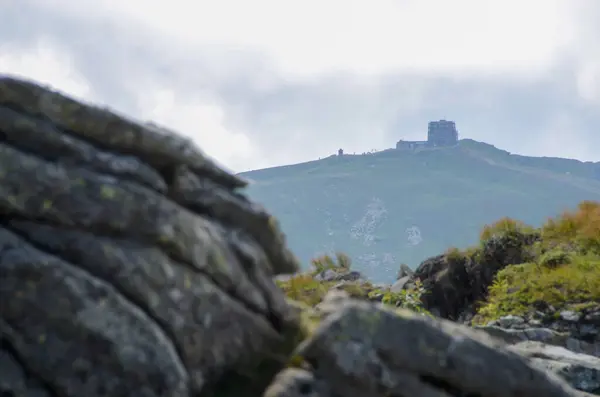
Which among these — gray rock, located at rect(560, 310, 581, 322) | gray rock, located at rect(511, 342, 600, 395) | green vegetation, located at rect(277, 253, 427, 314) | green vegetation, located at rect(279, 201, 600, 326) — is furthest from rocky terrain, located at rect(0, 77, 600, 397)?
gray rock, located at rect(560, 310, 581, 322)

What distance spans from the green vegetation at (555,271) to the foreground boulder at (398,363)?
14.7 meters

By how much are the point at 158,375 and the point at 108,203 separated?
1963 millimetres

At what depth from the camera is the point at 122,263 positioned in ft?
23.3

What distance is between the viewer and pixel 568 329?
20.3 metres

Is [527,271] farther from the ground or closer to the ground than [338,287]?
farther from the ground

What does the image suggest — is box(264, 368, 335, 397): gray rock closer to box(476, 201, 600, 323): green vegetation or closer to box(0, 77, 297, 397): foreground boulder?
box(0, 77, 297, 397): foreground boulder

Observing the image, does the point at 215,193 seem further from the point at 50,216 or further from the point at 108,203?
the point at 50,216

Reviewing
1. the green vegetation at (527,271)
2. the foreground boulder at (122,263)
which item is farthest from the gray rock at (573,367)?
the foreground boulder at (122,263)

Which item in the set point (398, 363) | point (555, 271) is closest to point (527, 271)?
point (555, 271)

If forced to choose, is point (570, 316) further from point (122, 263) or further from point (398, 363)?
point (122, 263)

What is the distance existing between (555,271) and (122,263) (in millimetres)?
20347

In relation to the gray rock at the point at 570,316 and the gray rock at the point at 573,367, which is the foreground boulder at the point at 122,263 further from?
the gray rock at the point at 570,316

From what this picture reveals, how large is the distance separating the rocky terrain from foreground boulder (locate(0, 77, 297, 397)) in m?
0.01

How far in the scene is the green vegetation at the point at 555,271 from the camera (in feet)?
71.6
